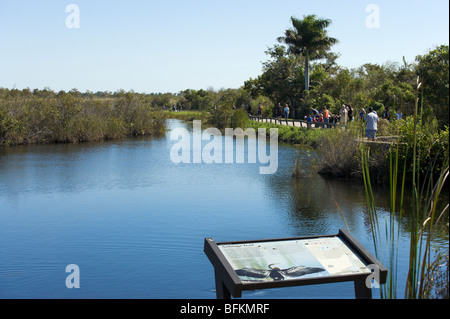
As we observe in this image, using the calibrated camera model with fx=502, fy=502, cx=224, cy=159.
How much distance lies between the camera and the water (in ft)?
22.2

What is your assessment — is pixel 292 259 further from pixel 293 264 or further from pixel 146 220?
pixel 146 220

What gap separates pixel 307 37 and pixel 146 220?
33578mm

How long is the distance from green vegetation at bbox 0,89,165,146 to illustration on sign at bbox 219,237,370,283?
75.6 feet

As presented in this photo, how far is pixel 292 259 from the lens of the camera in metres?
4.15

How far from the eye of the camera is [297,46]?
136 feet

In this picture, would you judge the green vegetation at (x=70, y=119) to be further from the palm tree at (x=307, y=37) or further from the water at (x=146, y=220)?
the palm tree at (x=307, y=37)

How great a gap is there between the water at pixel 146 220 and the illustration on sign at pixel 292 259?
2.00 metres

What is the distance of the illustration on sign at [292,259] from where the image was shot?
3912 millimetres

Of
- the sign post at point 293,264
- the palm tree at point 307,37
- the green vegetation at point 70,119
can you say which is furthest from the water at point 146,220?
the palm tree at point 307,37

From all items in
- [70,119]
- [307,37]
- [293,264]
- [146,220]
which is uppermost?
[307,37]

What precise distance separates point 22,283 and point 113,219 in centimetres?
365

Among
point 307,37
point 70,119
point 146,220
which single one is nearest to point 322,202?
point 146,220

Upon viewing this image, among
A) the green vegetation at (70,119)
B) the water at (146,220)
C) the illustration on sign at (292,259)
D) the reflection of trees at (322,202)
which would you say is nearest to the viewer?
the illustration on sign at (292,259)
